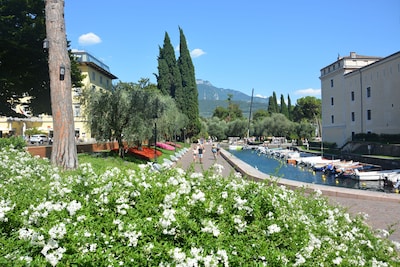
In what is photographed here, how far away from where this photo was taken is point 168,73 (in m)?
55.3

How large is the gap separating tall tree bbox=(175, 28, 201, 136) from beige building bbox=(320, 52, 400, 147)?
2030 cm

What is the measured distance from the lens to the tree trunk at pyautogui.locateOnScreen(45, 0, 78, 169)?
28.1ft

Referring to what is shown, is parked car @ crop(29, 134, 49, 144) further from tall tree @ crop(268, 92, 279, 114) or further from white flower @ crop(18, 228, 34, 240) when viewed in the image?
tall tree @ crop(268, 92, 279, 114)

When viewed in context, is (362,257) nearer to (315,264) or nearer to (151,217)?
(315,264)

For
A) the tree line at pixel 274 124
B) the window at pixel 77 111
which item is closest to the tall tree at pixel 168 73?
the window at pixel 77 111

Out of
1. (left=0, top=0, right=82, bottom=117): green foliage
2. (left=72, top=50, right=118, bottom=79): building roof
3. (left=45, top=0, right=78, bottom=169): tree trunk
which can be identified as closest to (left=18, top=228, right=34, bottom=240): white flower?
(left=45, top=0, right=78, bottom=169): tree trunk

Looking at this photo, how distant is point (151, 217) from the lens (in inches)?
113

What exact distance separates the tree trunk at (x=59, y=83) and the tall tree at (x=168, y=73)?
4544 centimetres

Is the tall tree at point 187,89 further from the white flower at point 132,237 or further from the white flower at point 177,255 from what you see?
the white flower at point 177,255

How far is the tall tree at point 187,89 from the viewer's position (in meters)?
55.6

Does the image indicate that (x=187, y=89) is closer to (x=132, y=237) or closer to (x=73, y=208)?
(x=73, y=208)

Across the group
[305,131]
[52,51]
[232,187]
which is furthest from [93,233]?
[305,131]

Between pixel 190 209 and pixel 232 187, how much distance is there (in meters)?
0.75

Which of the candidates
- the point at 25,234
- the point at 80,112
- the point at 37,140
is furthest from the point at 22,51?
the point at 80,112
